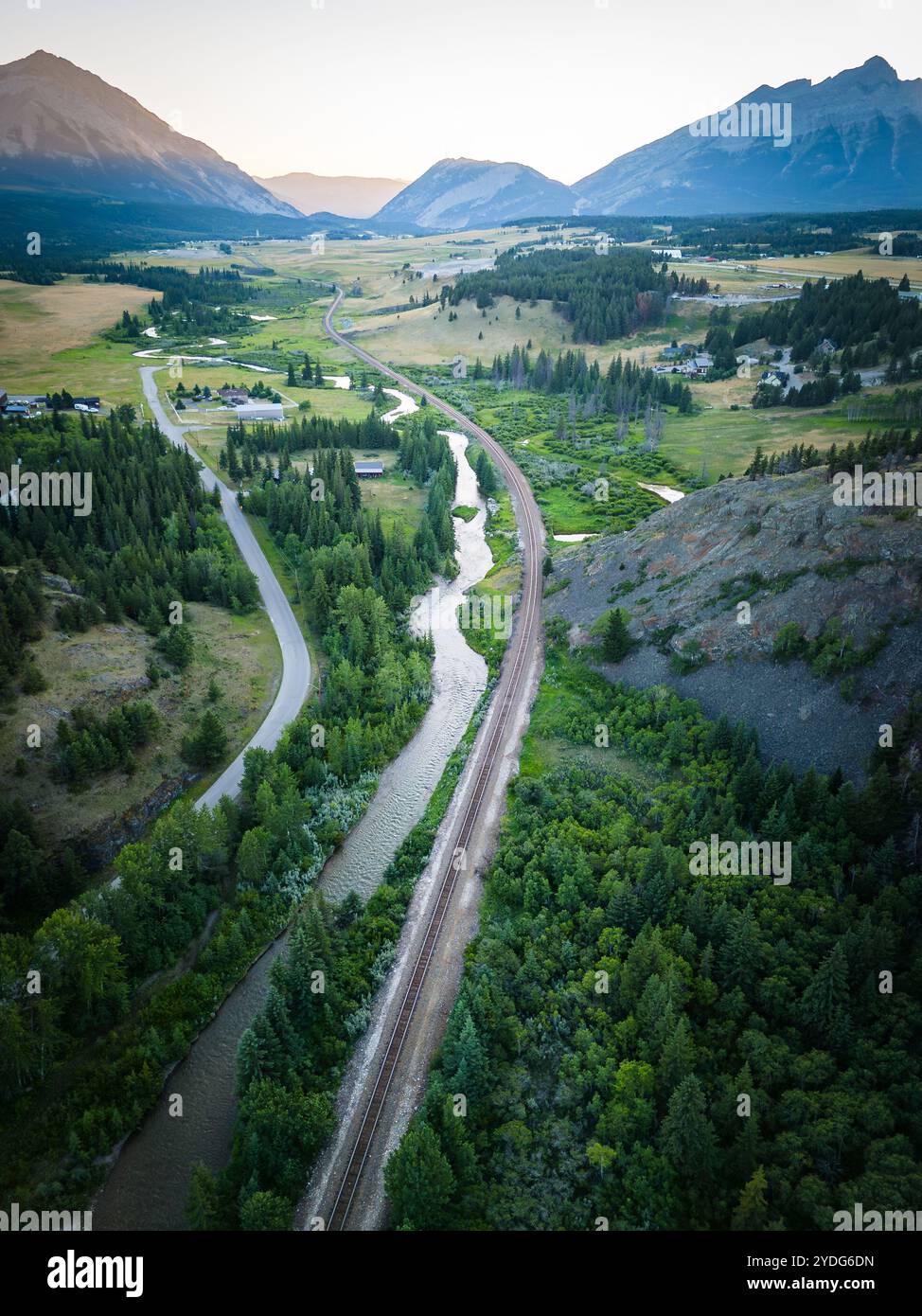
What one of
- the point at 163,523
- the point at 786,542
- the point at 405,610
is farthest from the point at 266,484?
the point at 786,542

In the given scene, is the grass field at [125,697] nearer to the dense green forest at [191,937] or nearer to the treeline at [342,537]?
the dense green forest at [191,937]

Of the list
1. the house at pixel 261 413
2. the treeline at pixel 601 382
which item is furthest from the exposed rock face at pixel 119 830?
the treeline at pixel 601 382

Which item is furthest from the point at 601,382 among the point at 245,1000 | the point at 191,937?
the point at 245,1000

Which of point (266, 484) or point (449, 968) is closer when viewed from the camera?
point (449, 968)

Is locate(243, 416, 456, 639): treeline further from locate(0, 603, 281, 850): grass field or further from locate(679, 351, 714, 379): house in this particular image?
→ locate(679, 351, 714, 379): house

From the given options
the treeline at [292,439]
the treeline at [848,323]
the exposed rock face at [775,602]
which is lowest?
the exposed rock face at [775,602]

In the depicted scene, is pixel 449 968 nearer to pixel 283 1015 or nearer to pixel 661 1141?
pixel 283 1015

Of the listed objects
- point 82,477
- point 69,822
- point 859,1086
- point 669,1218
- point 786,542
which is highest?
point 82,477

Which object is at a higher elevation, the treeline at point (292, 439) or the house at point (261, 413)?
the house at point (261, 413)
